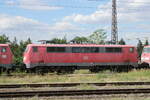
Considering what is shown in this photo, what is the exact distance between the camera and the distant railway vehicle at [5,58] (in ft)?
90.8

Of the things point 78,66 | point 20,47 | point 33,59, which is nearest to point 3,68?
point 33,59

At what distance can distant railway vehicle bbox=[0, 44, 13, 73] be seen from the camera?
2769 centimetres

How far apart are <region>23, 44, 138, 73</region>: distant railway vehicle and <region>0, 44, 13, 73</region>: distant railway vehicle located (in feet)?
6.46

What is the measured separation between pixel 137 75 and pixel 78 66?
6781 millimetres

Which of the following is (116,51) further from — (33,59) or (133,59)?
(33,59)

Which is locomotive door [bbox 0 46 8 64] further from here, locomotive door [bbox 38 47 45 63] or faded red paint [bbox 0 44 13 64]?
locomotive door [bbox 38 47 45 63]

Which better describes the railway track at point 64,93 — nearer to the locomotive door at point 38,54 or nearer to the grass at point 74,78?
the grass at point 74,78

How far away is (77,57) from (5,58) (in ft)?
22.4

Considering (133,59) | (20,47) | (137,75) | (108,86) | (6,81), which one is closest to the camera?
(108,86)

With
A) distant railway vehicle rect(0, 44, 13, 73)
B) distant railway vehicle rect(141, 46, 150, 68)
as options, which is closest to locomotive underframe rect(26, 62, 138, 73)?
distant railway vehicle rect(141, 46, 150, 68)

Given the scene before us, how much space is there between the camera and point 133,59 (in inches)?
1280

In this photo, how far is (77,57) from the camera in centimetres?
3052

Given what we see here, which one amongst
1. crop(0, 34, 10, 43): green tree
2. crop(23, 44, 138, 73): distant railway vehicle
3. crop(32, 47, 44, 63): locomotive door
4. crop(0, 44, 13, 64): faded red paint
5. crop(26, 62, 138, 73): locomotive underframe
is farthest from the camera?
crop(0, 34, 10, 43): green tree

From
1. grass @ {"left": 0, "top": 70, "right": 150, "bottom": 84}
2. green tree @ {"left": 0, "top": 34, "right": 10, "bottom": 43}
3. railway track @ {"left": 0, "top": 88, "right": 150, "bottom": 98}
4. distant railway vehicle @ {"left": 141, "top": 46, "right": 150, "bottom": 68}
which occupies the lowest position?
grass @ {"left": 0, "top": 70, "right": 150, "bottom": 84}
